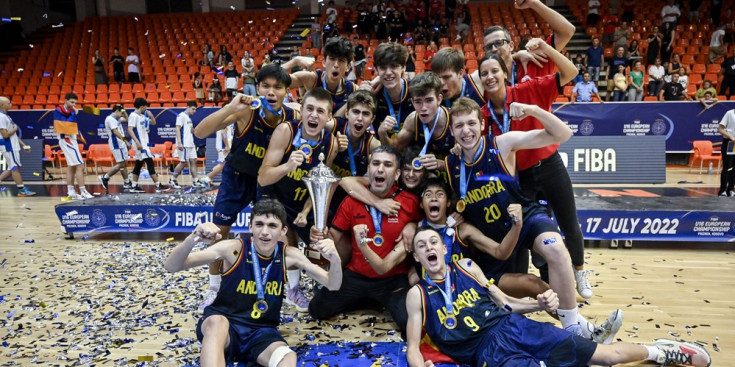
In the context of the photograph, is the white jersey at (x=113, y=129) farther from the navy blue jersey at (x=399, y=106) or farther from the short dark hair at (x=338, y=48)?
the navy blue jersey at (x=399, y=106)

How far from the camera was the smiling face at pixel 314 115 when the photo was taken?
3.52m

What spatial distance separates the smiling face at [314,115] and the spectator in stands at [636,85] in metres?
10.5

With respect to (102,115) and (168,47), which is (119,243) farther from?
(168,47)

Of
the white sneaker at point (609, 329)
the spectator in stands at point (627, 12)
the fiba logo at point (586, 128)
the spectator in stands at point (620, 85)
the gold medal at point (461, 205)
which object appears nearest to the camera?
the white sneaker at point (609, 329)

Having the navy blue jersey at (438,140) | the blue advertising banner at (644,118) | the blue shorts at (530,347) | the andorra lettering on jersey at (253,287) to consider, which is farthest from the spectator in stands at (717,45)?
the andorra lettering on jersey at (253,287)

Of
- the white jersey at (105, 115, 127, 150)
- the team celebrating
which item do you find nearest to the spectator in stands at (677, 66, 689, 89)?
the team celebrating

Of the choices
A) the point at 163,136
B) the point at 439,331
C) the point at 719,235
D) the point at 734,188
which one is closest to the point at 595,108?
the point at 734,188

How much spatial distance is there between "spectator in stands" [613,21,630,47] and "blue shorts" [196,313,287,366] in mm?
13397

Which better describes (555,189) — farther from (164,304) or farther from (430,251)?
(164,304)

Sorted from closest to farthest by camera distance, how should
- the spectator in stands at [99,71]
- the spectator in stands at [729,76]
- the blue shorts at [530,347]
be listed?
the blue shorts at [530,347], the spectator in stands at [729,76], the spectator in stands at [99,71]

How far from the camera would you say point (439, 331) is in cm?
283

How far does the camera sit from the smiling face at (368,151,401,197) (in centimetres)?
350

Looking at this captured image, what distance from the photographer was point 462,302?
2.89 metres

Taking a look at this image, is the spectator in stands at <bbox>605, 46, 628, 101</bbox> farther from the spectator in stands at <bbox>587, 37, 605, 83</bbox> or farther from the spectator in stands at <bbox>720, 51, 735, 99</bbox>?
the spectator in stands at <bbox>720, 51, 735, 99</bbox>
